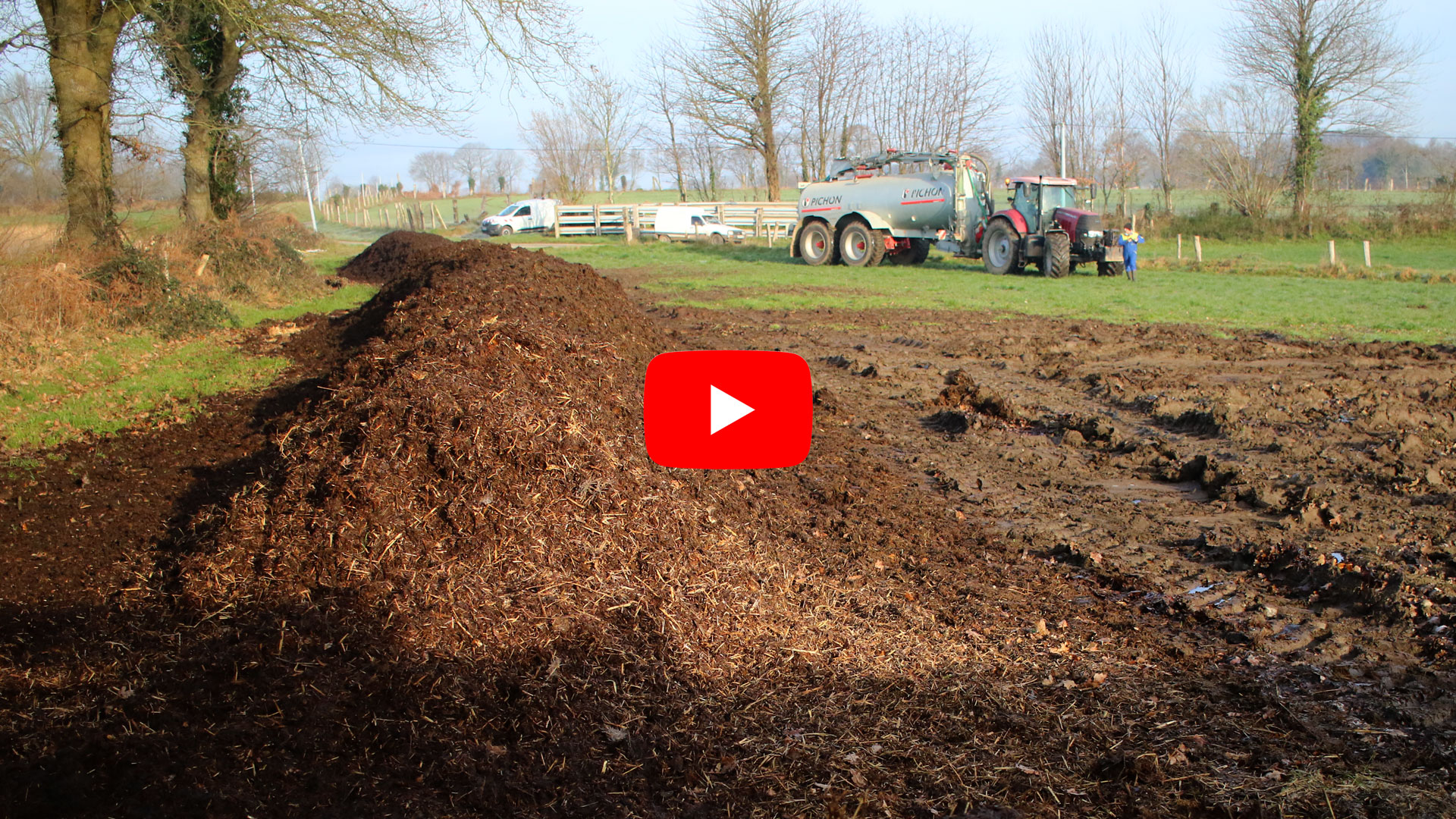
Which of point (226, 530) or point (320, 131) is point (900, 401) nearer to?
point (226, 530)

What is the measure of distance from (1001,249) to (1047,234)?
123 centimetres

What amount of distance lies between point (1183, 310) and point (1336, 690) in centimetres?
1260

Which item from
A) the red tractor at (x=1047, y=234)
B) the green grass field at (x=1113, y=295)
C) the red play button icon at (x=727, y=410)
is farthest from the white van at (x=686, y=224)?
the red play button icon at (x=727, y=410)

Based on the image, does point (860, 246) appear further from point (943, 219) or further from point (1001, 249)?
point (1001, 249)

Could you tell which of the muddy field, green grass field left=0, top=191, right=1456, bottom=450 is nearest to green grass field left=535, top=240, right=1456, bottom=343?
green grass field left=0, top=191, right=1456, bottom=450

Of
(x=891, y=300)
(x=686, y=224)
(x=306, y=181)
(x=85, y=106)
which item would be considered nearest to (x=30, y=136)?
(x=85, y=106)

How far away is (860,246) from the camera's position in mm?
24484

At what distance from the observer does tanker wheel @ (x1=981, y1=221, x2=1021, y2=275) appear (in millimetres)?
20625

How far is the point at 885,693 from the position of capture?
12.0ft

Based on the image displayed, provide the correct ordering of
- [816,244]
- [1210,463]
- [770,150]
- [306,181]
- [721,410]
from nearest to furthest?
1. [721,410]
2. [1210,463]
3. [816,244]
4. [770,150]
5. [306,181]

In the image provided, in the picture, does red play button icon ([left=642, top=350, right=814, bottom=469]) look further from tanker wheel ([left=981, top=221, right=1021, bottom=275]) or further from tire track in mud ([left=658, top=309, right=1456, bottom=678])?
tanker wheel ([left=981, top=221, right=1021, bottom=275])

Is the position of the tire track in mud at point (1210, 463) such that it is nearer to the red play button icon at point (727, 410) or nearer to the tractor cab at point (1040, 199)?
the red play button icon at point (727, 410)

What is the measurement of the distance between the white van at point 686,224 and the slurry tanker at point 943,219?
12.5 metres

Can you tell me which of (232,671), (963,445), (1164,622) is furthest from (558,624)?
(963,445)
